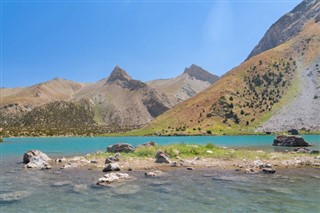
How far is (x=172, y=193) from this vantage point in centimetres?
2559

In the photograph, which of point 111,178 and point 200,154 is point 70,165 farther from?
point 200,154

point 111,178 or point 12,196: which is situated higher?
point 111,178

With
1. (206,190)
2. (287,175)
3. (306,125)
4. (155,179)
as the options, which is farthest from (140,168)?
(306,125)

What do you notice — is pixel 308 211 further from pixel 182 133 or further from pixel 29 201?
pixel 182 133

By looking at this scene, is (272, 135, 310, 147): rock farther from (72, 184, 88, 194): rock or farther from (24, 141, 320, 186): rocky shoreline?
(72, 184, 88, 194): rock

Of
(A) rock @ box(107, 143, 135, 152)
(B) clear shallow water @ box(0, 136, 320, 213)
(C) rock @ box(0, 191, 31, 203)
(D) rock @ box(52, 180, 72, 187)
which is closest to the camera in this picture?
(B) clear shallow water @ box(0, 136, 320, 213)

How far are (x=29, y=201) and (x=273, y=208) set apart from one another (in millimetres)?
17489

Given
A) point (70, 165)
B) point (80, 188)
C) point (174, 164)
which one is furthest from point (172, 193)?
point (70, 165)

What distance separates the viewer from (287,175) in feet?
109

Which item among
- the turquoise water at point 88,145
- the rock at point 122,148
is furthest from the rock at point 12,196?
the turquoise water at point 88,145

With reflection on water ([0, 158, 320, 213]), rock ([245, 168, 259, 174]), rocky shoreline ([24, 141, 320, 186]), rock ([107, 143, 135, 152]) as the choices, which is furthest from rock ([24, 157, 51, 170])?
rock ([245, 168, 259, 174])

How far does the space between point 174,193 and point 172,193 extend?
6.5 inches

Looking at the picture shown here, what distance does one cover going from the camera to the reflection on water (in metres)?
21.2

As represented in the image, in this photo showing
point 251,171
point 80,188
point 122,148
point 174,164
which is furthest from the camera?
point 122,148
